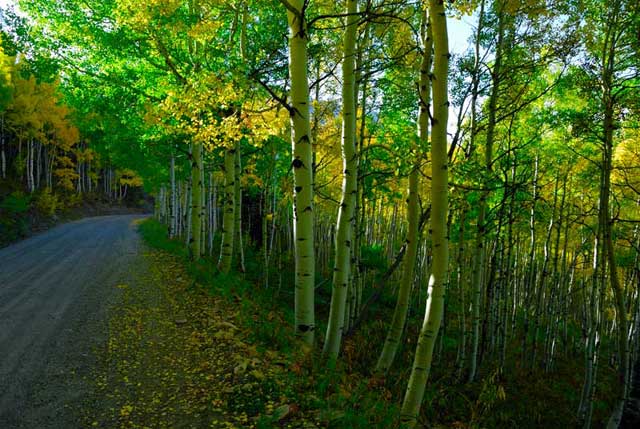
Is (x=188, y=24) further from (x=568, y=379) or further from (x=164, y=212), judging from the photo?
(x=164, y=212)

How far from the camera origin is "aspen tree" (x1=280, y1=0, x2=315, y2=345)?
5.45 m

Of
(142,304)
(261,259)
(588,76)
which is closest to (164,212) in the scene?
(261,259)

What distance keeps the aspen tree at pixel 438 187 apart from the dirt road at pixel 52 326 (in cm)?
368

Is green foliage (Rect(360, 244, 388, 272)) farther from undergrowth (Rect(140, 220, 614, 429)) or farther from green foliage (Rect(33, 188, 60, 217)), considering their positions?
green foliage (Rect(33, 188, 60, 217))

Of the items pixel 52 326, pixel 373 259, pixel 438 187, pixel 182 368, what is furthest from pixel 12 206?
pixel 438 187

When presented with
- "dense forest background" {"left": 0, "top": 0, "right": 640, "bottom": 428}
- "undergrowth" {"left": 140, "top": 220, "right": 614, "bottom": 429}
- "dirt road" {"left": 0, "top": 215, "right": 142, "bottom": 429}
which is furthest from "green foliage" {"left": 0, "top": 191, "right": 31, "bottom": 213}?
"undergrowth" {"left": 140, "top": 220, "right": 614, "bottom": 429}

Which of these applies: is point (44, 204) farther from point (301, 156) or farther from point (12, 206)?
point (301, 156)

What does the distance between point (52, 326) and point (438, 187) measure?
6.60 metres

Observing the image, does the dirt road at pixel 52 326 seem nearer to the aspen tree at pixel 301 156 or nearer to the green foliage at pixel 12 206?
the aspen tree at pixel 301 156

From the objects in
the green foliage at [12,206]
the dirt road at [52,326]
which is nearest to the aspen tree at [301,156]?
the dirt road at [52,326]

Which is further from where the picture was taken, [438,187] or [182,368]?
[182,368]

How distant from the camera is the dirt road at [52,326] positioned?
4.25 meters

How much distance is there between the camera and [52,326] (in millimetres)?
6574

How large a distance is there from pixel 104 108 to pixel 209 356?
31.7 feet
